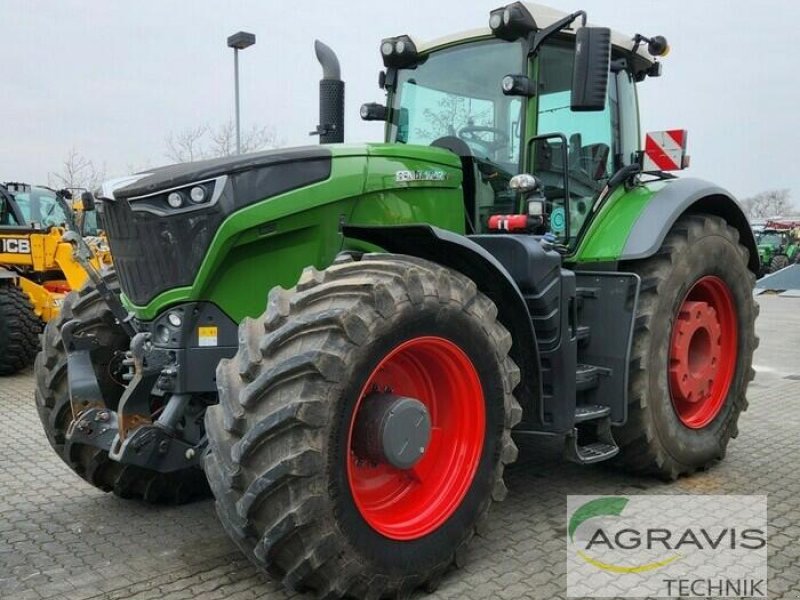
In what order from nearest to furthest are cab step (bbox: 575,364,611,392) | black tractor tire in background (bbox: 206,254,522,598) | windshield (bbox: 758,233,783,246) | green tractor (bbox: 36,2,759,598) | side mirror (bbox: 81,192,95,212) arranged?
black tractor tire in background (bbox: 206,254,522,598), green tractor (bbox: 36,2,759,598), side mirror (bbox: 81,192,95,212), cab step (bbox: 575,364,611,392), windshield (bbox: 758,233,783,246)

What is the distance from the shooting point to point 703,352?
199 inches

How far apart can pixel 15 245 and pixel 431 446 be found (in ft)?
27.3

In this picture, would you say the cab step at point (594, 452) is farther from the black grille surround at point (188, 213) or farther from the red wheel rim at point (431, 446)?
the black grille surround at point (188, 213)

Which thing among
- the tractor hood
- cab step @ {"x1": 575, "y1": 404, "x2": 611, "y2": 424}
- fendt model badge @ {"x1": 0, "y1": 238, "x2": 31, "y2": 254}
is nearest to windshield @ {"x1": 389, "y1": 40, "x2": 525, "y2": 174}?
the tractor hood

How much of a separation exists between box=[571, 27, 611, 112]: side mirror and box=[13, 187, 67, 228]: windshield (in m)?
9.08

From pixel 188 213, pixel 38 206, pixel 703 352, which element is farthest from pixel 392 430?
pixel 38 206

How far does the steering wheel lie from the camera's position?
14.6 feet

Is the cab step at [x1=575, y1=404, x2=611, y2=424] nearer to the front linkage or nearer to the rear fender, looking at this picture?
the rear fender

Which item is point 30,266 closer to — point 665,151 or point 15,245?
point 15,245

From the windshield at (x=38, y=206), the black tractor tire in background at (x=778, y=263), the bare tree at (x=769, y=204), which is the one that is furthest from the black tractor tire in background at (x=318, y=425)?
the bare tree at (x=769, y=204)

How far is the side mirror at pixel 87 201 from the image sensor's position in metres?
3.78

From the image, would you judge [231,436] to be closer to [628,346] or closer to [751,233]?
[628,346]

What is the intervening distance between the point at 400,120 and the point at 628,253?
164cm

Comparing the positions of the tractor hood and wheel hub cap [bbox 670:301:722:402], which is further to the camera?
wheel hub cap [bbox 670:301:722:402]
